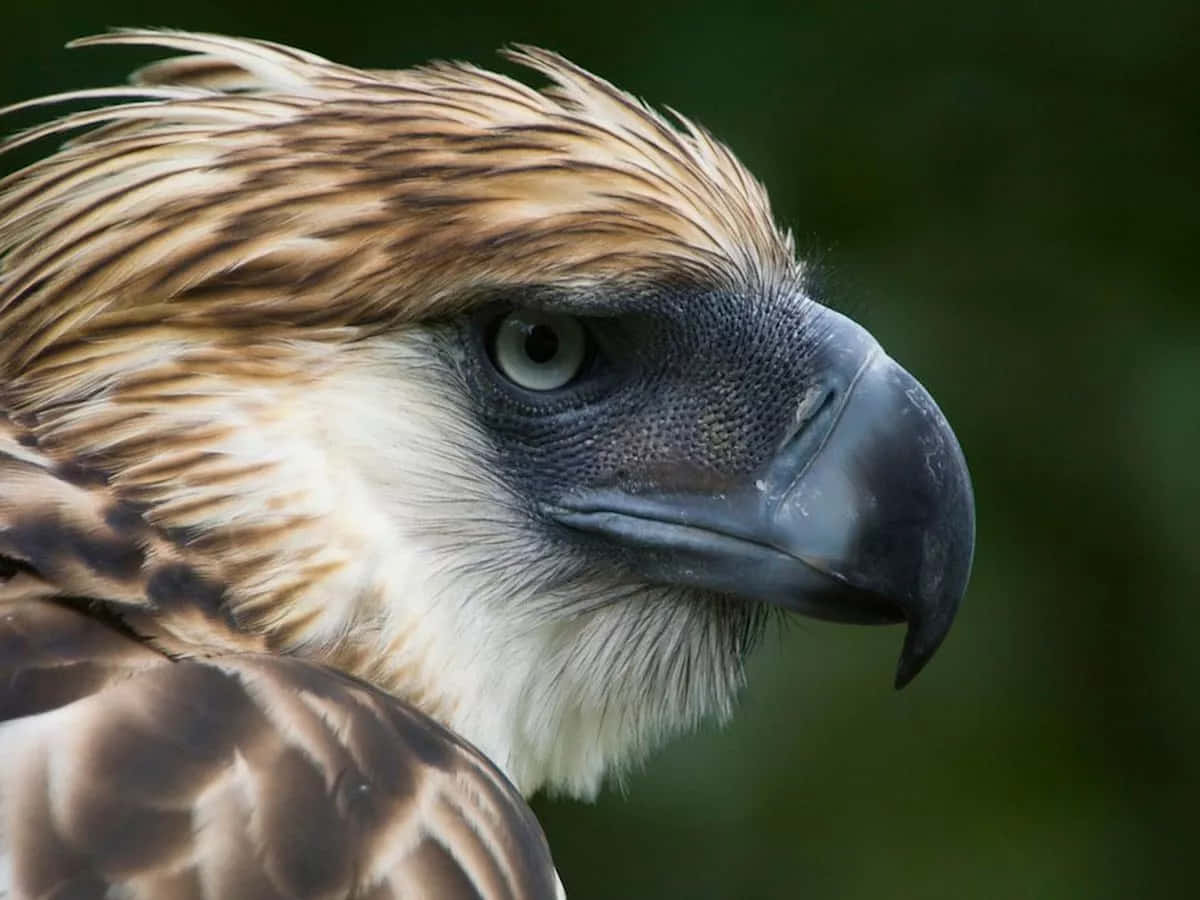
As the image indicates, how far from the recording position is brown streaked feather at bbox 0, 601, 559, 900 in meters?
1.85

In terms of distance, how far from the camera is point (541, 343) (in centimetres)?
259

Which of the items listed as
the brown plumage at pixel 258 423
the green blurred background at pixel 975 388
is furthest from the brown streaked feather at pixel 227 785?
the green blurred background at pixel 975 388

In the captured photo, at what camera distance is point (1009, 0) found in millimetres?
4574

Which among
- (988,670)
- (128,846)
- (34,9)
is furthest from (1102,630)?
(128,846)

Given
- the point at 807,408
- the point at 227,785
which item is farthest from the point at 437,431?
the point at 227,785

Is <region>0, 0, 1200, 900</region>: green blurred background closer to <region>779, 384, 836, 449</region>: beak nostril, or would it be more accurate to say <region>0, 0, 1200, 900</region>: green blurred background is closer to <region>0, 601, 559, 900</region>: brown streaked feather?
<region>779, 384, 836, 449</region>: beak nostril

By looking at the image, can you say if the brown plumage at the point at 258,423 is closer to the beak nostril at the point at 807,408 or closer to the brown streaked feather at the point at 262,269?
the brown streaked feather at the point at 262,269

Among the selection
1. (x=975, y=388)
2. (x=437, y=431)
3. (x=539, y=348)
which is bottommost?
(x=975, y=388)

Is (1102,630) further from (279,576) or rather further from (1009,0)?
(279,576)

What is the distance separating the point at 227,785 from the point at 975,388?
10.1ft

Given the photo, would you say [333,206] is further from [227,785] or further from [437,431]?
[227,785]

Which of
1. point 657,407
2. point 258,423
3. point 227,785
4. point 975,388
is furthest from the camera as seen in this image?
point 975,388

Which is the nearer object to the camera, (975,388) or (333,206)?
(333,206)

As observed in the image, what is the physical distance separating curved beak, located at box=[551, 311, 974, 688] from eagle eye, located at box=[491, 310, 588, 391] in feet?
0.56
